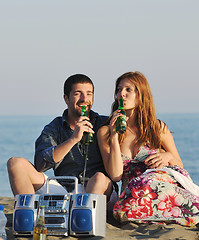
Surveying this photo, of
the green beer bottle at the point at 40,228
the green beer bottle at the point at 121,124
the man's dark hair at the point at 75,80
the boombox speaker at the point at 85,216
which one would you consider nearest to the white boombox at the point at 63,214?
the boombox speaker at the point at 85,216

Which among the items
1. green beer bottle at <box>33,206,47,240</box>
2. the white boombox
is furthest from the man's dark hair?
green beer bottle at <box>33,206,47,240</box>

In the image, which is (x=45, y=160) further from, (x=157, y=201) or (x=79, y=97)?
(x=157, y=201)

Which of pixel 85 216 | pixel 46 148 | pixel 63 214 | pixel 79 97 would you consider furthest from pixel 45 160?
pixel 85 216

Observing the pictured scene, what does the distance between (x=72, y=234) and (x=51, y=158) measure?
0.97 metres

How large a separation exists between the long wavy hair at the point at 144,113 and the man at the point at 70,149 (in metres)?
0.34

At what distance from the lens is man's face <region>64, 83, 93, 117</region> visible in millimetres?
5364

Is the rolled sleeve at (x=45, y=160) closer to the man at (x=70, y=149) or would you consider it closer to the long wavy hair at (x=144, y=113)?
the man at (x=70, y=149)

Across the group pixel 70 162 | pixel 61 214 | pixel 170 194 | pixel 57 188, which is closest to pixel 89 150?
pixel 70 162

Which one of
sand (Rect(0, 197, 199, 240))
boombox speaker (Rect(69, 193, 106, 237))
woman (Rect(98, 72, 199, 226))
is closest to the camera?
boombox speaker (Rect(69, 193, 106, 237))

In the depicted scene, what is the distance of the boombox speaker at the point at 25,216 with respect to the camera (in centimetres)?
422

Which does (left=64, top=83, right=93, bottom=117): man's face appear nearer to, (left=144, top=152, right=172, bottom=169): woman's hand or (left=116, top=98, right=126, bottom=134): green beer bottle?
(left=116, top=98, right=126, bottom=134): green beer bottle

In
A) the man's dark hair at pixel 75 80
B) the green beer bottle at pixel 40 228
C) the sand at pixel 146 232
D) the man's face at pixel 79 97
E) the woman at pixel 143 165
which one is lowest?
the sand at pixel 146 232

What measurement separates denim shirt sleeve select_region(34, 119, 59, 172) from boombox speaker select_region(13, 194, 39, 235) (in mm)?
757

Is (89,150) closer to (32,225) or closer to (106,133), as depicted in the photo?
(106,133)
